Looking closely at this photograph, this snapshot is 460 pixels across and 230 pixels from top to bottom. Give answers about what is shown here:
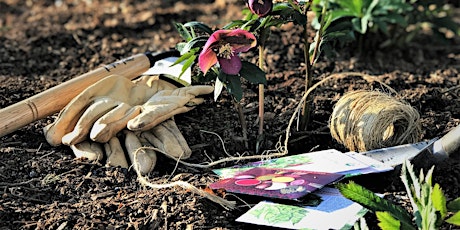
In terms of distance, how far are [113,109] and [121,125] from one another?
0.06 metres

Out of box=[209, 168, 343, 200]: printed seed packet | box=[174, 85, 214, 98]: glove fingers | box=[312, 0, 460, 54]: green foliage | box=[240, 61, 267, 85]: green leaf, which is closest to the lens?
box=[209, 168, 343, 200]: printed seed packet

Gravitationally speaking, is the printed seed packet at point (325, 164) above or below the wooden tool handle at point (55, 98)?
below

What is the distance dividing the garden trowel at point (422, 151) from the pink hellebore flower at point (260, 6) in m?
0.55

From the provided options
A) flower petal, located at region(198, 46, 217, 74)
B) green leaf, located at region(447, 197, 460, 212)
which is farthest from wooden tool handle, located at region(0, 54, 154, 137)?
green leaf, located at region(447, 197, 460, 212)

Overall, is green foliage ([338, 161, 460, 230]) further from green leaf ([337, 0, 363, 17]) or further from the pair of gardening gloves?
green leaf ([337, 0, 363, 17])

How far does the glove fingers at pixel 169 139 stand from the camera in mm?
2557

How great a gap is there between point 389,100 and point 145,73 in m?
0.91

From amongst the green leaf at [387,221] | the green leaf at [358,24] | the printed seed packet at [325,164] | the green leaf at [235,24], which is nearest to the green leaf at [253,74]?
the green leaf at [235,24]

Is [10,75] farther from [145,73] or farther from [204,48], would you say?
[204,48]

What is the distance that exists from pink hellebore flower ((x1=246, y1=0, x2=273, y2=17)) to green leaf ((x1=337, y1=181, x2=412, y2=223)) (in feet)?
1.95

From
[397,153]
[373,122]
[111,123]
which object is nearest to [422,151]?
[397,153]

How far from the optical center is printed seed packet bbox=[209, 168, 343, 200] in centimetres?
222

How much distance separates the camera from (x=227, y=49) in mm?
2383

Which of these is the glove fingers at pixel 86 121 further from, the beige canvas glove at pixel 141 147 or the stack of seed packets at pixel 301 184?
the stack of seed packets at pixel 301 184
